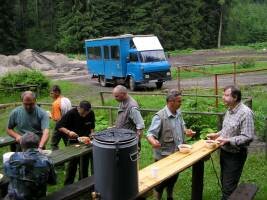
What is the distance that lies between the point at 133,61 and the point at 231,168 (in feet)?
69.1

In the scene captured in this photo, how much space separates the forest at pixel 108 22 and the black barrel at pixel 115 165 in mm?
60063

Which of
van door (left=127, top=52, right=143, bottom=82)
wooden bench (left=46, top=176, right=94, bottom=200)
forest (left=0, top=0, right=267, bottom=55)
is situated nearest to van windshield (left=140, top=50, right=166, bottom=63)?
van door (left=127, top=52, right=143, bottom=82)

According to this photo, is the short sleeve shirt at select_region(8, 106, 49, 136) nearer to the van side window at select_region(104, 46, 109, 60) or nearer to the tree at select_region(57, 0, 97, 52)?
the van side window at select_region(104, 46, 109, 60)

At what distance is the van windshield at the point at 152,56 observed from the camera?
1050 inches

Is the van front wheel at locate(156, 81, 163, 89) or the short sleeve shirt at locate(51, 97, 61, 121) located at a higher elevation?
the short sleeve shirt at locate(51, 97, 61, 121)

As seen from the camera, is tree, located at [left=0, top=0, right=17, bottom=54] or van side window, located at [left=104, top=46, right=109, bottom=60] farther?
tree, located at [left=0, top=0, right=17, bottom=54]

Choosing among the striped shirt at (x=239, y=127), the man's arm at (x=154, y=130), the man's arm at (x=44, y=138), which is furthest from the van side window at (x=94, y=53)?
the striped shirt at (x=239, y=127)

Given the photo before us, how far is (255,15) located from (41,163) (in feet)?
301

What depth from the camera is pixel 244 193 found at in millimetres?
6070

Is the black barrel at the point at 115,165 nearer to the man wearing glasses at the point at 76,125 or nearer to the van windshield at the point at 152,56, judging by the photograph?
the man wearing glasses at the point at 76,125

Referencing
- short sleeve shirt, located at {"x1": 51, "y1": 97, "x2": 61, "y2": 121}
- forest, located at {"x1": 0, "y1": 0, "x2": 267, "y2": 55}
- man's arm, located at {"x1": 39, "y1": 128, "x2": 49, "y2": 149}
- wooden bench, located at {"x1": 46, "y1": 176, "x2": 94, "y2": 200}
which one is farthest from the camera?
forest, located at {"x1": 0, "y1": 0, "x2": 267, "y2": 55}

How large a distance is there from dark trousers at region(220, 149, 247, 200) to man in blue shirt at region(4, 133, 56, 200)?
248 cm

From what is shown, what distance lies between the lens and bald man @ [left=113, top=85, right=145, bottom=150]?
768 centimetres

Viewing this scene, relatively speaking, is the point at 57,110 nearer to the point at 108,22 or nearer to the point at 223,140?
the point at 223,140
